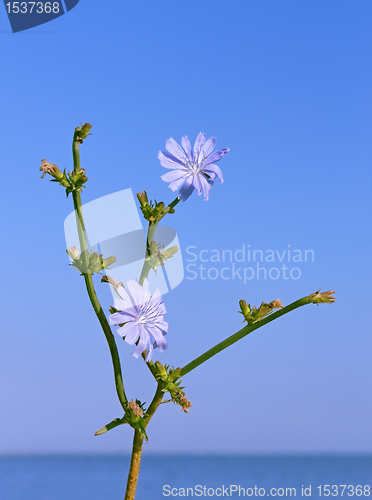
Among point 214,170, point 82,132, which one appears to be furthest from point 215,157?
point 82,132

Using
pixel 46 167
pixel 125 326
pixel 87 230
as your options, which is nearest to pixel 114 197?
pixel 87 230

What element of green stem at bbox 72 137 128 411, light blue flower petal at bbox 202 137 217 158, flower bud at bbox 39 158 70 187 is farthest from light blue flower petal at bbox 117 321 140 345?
light blue flower petal at bbox 202 137 217 158

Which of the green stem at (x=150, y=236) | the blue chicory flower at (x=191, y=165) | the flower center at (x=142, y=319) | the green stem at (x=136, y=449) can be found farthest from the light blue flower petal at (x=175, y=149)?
the green stem at (x=136, y=449)

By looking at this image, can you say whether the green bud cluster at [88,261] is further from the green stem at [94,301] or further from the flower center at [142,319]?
the flower center at [142,319]

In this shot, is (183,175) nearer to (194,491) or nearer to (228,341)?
(228,341)

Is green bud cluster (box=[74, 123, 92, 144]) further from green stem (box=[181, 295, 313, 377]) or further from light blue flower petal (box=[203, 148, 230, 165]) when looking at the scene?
green stem (box=[181, 295, 313, 377])

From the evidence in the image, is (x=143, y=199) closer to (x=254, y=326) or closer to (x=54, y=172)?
(x=54, y=172)

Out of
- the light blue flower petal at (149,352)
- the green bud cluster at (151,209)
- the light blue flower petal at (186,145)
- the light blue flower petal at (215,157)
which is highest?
the light blue flower petal at (186,145)
